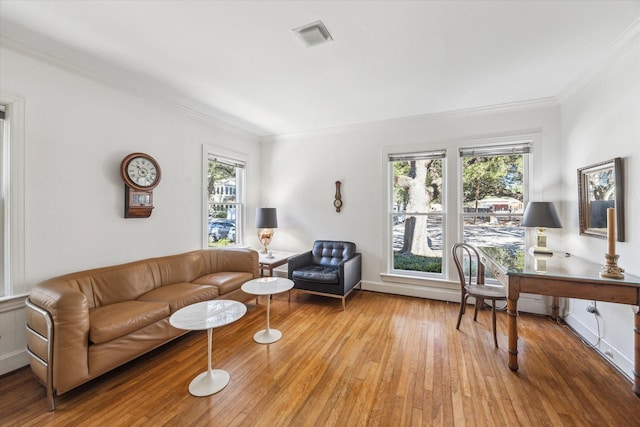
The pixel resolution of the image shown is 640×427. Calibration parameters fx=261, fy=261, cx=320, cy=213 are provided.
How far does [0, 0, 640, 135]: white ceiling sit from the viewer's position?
1788mm

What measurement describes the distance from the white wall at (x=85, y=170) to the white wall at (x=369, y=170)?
173 centimetres

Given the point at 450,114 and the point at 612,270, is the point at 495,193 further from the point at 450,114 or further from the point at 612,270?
the point at 612,270

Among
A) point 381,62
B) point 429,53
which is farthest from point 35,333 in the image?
point 429,53

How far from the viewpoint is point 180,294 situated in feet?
8.56

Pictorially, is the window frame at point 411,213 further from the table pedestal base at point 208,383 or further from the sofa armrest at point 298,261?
the table pedestal base at point 208,383

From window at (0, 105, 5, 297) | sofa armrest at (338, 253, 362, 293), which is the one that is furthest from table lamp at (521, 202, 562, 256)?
window at (0, 105, 5, 297)

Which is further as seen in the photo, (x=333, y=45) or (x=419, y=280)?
(x=419, y=280)

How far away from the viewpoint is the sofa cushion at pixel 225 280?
3.04 m

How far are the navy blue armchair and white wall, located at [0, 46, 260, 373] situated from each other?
1.64 m

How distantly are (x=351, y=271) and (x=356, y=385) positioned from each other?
1.83m

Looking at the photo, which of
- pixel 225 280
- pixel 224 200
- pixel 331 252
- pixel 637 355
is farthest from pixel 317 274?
pixel 637 355

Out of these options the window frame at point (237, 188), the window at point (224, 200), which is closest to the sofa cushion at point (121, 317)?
the window frame at point (237, 188)

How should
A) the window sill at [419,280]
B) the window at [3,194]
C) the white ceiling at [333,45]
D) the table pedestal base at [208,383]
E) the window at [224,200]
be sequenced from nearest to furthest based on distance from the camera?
the white ceiling at [333,45] < the table pedestal base at [208,383] < the window at [3,194] < the window sill at [419,280] < the window at [224,200]

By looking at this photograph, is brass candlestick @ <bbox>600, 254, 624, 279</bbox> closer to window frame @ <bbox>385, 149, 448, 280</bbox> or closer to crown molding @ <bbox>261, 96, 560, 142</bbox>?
window frame @ <bbox>385, 149, 448, 280</bbox>
